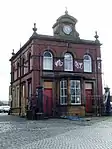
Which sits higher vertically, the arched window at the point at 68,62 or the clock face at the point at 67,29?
the clock face at the point at 67,29

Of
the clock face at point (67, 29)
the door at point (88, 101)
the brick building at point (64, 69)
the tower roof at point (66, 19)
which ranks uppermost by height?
the tower roof at point (66, 19)

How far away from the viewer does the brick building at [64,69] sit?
3072 centimetres

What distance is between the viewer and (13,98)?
138 ft

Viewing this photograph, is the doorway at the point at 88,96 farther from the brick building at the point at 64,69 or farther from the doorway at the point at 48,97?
the doorway at the point at 48,97

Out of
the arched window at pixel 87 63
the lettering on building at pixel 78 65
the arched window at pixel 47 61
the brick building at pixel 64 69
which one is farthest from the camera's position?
the arched window at pixel 87 63

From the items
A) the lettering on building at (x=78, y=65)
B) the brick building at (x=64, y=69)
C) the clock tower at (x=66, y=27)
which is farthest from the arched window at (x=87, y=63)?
the clock tower at (x=66, y=27)

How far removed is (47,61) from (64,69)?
2.11 m

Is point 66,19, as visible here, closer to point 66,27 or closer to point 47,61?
point 66,27

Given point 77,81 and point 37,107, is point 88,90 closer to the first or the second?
point 77,81

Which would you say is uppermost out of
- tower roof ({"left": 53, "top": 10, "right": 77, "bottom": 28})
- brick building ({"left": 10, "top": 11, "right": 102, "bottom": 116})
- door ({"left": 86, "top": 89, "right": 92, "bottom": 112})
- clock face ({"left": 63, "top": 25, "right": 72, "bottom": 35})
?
tower roof ({"left": 53, "top": 10, "right": 77, "bottom": 28})

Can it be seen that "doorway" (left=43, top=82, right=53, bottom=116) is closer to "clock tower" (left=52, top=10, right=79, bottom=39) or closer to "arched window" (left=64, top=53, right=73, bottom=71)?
"arched window" (left=64, top=53, right=73, bottom=71)

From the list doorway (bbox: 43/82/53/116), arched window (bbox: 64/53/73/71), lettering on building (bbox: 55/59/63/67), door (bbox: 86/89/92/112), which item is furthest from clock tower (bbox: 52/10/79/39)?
door (bbox: 86/89/92/112)

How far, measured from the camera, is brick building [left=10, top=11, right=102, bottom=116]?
101 ft

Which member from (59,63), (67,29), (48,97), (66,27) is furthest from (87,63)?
(48,97)
